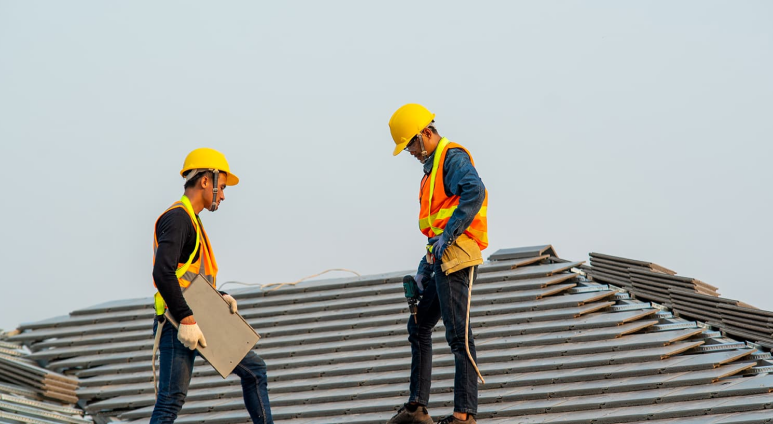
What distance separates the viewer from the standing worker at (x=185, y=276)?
5.18m

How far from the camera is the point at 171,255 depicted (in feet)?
16.9

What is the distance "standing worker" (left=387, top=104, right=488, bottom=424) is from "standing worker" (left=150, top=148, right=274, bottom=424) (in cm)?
107

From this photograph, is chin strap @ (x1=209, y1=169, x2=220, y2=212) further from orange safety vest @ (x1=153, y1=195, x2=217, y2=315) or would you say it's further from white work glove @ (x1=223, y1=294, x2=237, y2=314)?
white work glove @ (x1=223, y1=294, x2=237, y2=314)

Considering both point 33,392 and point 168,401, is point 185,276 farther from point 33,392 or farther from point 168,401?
point 33,392

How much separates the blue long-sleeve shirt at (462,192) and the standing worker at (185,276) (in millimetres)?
1373

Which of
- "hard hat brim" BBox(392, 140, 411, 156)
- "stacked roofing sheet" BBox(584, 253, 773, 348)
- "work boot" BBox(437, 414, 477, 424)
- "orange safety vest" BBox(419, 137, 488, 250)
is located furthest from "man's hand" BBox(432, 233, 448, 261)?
"stacked roofing sheet" BBox(584, 253, 773, 348)

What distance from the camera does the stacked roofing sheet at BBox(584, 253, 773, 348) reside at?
789cm

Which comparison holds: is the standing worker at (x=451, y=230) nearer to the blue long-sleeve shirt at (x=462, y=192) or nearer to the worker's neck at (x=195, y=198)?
the blue long-sleeve shirt at (x=462, y=192)

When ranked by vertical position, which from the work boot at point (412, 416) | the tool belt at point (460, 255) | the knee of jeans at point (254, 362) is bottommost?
the work boot at point (412, 416)

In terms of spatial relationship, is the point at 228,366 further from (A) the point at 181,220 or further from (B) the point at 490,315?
(B) the point at 490,315

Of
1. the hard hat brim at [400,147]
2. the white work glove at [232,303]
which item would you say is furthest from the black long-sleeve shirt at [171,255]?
the hard hat brim at [400,147]

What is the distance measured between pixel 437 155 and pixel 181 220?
162 centimetres

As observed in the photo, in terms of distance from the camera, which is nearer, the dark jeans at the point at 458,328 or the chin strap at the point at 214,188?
the chin strap at the point at 214,188

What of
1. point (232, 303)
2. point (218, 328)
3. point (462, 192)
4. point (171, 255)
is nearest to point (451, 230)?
point (462, 192)
